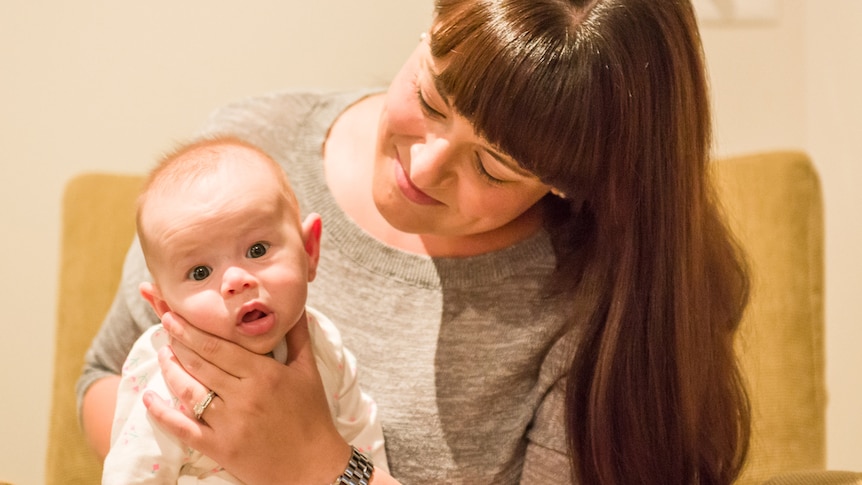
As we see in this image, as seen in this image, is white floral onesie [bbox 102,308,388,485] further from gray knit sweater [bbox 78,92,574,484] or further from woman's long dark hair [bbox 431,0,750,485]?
woman's long dark hair [bbox 431,0,750,485]

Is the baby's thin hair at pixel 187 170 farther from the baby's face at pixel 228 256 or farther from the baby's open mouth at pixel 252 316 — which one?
the baby's open mouth at pixel 252 316

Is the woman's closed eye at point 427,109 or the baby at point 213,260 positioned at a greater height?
the woman's closed eye at point 427,109

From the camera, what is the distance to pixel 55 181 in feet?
7.45

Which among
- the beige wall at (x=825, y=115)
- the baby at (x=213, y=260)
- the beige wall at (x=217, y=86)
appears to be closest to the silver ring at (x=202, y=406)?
the baby at (x=213, y=260)

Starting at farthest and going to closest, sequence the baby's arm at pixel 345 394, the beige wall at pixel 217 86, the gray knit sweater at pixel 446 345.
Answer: the beige wall at pixel 217 86 < the gray knit sweater at pixel 446 345 < the baby's arm at pixel 345 394

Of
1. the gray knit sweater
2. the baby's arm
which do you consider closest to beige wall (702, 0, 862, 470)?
the gray knit sweater

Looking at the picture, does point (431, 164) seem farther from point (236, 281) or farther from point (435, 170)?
point (236, 281)

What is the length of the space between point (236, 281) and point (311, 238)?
17 centimetres

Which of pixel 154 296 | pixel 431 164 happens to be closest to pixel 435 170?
pixel 431 164

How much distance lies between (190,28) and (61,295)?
0.78 m

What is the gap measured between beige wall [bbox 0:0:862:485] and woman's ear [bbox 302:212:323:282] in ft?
3.68

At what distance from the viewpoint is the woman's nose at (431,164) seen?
1.15 m

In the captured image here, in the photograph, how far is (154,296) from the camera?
3.61 feet

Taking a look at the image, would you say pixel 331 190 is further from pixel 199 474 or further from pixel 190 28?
pixel 190 28
